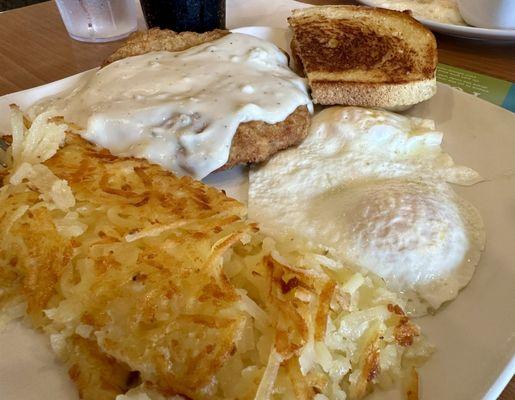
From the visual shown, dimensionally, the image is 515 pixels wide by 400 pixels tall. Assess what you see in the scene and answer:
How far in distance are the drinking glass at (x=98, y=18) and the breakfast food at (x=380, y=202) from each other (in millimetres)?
1526

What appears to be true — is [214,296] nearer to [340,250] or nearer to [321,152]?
[340,250]

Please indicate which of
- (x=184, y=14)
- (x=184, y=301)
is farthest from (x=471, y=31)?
(x=184, y=301)

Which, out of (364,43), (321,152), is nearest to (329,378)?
(321,152)

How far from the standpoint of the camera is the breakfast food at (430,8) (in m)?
2.72

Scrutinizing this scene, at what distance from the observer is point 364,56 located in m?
2.02

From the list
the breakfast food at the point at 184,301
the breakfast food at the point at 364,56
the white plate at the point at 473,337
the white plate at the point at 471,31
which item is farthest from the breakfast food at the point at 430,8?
the breakfast food at the point at 184,301

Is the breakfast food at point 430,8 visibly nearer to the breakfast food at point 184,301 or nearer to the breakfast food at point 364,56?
the breakfast food at point 364,56

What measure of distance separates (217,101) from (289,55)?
72 centimetres

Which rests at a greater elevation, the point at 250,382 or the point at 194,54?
the point at 194,54

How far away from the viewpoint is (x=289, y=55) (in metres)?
2.24

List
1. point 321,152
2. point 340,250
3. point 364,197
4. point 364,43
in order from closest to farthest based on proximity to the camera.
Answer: point 340,250
point 364,197
point 321,152
point 364,43

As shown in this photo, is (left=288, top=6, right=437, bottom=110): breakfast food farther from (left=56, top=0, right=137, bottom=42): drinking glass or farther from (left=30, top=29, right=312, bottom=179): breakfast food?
(left=56, top=0, right=137, bottom=42): drinking glass

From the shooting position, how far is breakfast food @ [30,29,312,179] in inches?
61.7

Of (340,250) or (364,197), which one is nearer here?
(340,250)
